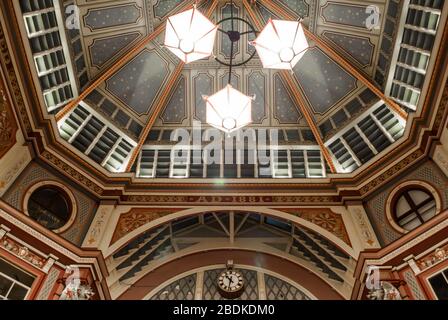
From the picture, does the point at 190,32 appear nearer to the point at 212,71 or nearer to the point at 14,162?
the point at 14,162

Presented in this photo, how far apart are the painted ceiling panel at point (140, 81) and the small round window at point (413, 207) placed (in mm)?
8927

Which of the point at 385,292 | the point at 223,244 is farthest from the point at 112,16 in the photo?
the point at 385,292

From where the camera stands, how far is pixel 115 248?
11.1 meters

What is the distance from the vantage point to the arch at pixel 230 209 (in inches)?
439

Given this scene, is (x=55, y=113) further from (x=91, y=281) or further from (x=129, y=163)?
(x=91, y=281)

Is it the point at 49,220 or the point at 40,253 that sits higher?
the point at 49,220

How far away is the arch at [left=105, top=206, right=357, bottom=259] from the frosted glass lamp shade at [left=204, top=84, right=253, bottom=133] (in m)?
3.29

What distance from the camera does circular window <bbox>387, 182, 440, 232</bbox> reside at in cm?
1073

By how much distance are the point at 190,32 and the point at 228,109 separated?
1884 mm

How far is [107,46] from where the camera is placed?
14.6 metres

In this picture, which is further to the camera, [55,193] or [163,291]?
[163,291]

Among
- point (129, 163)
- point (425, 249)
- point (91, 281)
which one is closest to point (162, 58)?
point (129, 163)

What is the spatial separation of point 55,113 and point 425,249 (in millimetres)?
10541

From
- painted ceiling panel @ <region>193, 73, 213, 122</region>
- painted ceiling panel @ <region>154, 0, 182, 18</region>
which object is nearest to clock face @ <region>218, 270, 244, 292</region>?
painted ceiling panel @ <region>193, 73, 213, 122</region>
